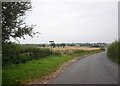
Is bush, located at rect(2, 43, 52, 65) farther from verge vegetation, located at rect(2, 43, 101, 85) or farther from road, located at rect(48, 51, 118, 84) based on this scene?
road, located at rect(48, 51, 118, 84)

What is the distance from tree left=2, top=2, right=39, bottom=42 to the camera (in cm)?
1839

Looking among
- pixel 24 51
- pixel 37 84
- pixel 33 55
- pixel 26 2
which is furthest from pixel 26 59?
pixel 37 84

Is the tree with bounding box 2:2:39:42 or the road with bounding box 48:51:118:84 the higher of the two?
A: the tree with bounding box 2:2:39:42

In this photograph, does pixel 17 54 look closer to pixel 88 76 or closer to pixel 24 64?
pixel 24 64

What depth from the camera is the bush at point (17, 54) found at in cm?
2266

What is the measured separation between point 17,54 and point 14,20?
423 inches

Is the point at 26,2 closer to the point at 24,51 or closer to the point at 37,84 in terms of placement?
the point at 37,84

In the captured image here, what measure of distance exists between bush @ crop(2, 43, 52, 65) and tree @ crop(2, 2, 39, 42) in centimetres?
148

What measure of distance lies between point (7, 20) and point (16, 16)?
1.18 m

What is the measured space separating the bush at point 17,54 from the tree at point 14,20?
148cm

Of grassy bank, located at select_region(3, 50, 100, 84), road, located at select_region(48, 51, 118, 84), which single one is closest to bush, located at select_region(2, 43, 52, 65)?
grassy bank, located at select_region(3, 50, 100, 84)

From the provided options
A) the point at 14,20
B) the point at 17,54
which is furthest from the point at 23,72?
the point at 17,54

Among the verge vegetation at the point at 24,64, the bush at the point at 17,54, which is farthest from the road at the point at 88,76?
the bush at the point at 17,54

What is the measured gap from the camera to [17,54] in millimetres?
29578
